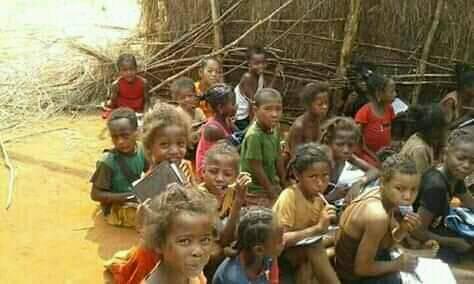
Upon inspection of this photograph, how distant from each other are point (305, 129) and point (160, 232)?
8.96 ft

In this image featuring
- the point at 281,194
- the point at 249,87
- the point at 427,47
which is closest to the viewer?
the point at 281,194

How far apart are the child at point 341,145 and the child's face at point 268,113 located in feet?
1.16

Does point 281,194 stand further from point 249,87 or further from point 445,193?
point 249,87

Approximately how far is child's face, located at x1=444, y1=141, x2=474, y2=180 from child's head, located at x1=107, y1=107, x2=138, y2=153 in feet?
6.50

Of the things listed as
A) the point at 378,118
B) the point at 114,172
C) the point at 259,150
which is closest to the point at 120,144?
the point at 114,172

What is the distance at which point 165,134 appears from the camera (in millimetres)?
4047

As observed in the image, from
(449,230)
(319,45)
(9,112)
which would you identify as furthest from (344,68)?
(9,112)

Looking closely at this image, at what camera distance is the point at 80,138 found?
6625 mm

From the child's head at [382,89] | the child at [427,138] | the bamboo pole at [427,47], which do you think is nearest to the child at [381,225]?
the child at [427,138]

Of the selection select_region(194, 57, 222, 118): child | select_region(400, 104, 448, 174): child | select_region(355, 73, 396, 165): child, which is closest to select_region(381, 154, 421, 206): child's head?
select_region(400, 104, 448, 174): child

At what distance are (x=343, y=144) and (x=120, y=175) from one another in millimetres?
1488

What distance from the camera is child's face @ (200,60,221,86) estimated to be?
6.34m

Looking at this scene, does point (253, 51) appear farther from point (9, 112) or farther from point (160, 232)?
point (160, 232)

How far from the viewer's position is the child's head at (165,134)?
4.05 metres
